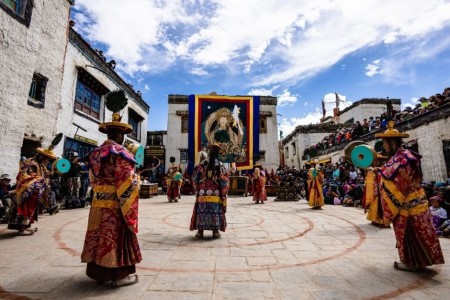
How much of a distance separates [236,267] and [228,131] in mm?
16149

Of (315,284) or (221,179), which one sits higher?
(221,179)

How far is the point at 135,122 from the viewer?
19172mm

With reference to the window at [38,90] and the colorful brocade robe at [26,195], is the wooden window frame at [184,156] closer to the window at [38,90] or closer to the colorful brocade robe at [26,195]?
the window at [38,90]

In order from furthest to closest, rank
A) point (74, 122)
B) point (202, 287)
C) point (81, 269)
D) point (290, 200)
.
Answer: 1. point (290, 200)
2. point (74, 122)
3. point (81, 269)
4. point (202, 287)

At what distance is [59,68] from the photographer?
33.5 ft

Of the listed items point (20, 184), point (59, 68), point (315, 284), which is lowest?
point (315, 284)

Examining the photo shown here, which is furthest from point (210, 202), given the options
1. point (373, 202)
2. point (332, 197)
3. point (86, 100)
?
point (86, 100)

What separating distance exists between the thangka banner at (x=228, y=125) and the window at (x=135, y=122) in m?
3.85

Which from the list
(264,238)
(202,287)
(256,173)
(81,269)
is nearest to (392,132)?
(264,238)

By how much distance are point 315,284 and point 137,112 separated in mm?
17591

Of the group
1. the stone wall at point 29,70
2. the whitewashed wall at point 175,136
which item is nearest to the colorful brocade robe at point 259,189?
the stone wall at point 29,70

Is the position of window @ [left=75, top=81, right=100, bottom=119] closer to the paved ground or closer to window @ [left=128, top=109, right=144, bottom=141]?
window @ [left=128, top=109, right=144, bottom=141]

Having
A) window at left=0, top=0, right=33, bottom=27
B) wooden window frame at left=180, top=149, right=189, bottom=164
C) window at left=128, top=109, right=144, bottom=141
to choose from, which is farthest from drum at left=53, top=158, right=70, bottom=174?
wooden window frame at left=180, top=149, right=189, bottom=164

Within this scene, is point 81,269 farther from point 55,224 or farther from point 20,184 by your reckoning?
point 55,224
